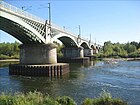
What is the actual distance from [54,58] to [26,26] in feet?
38.1

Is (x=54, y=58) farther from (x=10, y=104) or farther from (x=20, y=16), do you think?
(x=10, y=104)

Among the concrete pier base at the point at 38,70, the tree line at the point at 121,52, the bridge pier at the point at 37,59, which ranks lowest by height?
the concrete pier base at the point at 38,70

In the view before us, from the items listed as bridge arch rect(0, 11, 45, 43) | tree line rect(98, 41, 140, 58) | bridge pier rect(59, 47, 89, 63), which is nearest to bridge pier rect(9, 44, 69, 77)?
bridge arch rect(0, 11, 45, 43)

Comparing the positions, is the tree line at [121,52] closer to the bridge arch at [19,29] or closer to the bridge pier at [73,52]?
the bridge pier at [73,52]

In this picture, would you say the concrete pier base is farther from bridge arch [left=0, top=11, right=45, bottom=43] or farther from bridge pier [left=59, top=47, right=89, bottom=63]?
bridge pier [left=59, top=47, right=89, bottom=63]

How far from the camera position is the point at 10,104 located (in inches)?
533

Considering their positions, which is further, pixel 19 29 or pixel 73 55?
pixel 73 55

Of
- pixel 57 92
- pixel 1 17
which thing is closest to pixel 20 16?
pixel 1 17

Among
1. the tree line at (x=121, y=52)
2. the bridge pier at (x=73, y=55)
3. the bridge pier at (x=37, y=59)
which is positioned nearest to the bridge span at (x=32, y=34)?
the bridge pier at (x=37, y=59)

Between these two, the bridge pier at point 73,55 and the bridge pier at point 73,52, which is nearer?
the bridge pier at point 73,55

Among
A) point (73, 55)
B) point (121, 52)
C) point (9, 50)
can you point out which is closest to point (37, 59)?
point (73, 55)

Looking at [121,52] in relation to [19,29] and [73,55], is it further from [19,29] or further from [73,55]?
[19,29]

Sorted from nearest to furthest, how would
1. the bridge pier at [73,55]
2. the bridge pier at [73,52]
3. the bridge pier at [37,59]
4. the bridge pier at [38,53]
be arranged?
the bridge pier at [37,59] → the bridge pier at [38,53] → the bridge pier at [73,55] → the bridge pier at [73,52]

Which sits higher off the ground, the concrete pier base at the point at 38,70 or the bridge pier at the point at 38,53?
the bridge pier at the point at 38,53
